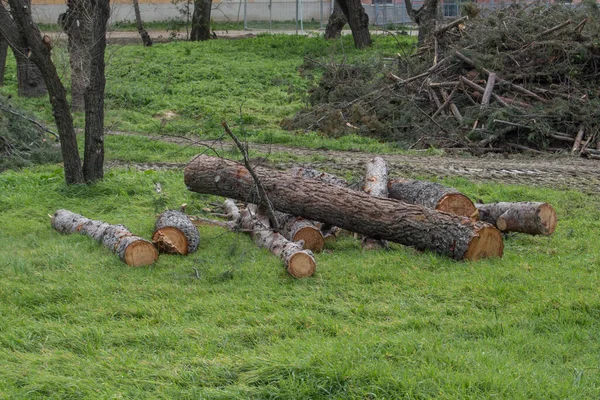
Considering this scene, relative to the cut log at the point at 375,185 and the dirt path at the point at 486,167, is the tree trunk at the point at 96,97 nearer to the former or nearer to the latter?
the dirt path at the point at 486,167

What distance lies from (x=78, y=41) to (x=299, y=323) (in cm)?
1260

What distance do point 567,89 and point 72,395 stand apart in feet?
43.1

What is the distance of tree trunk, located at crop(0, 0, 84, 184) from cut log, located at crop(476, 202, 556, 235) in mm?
5985

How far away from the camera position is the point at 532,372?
16.6 ft

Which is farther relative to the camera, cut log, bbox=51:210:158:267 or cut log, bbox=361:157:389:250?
cut log, bbox=361:157:389:250

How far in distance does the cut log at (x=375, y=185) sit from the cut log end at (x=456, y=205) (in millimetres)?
724

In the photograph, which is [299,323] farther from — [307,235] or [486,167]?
[486,167]

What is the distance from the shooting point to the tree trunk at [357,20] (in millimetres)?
29203

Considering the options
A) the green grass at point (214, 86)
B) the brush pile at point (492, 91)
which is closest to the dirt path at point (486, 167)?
the brush pile at point (492, 91)

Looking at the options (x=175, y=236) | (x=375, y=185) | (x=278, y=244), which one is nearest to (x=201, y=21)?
(x=375, y=185)

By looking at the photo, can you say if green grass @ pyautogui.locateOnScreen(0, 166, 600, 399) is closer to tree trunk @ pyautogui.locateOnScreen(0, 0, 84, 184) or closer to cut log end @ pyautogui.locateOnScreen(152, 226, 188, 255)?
cut log end @ pyautogui.locateOnScreen(152, 226, 188, 255)

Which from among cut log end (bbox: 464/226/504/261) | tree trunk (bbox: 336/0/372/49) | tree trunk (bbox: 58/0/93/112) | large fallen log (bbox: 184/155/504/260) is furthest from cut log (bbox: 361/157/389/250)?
tree trunk (bbox: 336/0/372/49)

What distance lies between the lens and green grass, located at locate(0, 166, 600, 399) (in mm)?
4984

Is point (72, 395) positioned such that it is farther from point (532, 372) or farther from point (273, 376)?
point (532, 372)
